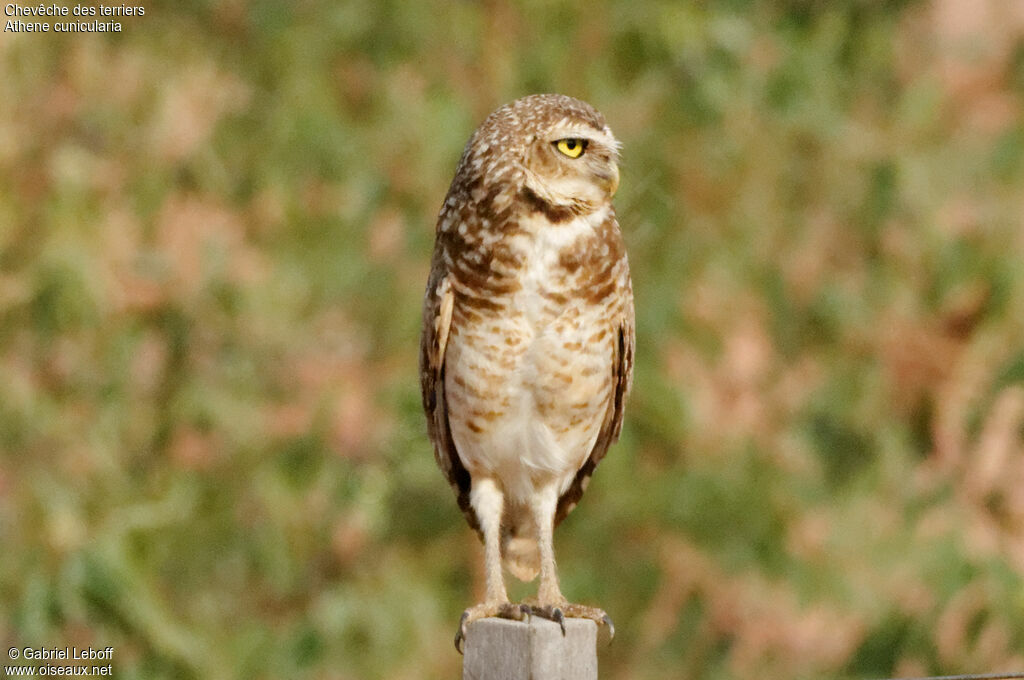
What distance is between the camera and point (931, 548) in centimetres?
569

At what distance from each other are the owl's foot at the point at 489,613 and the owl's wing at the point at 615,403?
60 cm

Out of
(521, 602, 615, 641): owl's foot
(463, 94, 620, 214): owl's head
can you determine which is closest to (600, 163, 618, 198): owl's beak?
(463, 94, 620, 214): owl's head

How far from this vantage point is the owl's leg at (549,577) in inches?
99.5

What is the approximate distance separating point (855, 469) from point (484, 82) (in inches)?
95.7

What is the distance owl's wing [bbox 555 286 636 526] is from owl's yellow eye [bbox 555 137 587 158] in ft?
1.28

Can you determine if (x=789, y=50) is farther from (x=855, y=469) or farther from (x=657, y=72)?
(x=855, y=469)

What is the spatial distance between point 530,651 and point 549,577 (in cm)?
89

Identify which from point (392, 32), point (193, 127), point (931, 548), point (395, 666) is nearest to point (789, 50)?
point (392, 32)

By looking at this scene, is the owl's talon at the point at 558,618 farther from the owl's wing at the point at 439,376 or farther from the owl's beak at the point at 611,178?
the owl's beak at the point at 611,178

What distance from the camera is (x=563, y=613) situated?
2.41m

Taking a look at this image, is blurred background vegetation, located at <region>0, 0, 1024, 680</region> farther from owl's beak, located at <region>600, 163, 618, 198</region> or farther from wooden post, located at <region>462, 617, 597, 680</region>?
wooden post, located at <region>462, 617, 597, 680</region>

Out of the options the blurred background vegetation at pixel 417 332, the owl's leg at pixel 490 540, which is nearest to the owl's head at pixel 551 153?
the owl's leg at pixel 490 540

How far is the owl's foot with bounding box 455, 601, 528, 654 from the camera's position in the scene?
2.45 m

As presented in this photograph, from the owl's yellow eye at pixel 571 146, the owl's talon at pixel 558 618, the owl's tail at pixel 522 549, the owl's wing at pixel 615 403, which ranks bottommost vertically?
the owl's talon at pixel 558 618
